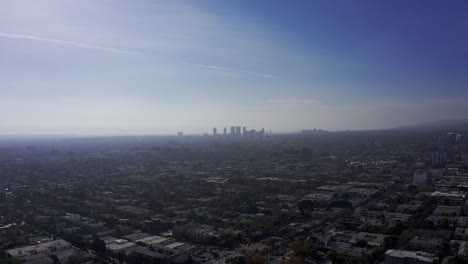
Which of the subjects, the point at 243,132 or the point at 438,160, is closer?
the point at 438,160

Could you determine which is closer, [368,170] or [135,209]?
[135,209]

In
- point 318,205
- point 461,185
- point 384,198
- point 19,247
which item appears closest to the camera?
point 19,247

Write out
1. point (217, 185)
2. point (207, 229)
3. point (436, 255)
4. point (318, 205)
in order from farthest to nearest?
point (217, 185) → point (318, 205) → point (207, 229) → point (436, 255)

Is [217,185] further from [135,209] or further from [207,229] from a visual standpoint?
[207,229]

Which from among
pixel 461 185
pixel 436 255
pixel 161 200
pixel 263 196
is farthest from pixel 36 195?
pixel 461 185

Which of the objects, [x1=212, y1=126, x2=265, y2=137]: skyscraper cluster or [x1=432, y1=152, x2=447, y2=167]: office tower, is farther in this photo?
[x1=212, y1=126, x2=265, y2=137]: skyscraper cluster

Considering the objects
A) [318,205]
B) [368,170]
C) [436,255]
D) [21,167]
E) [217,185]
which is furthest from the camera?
[21,167]

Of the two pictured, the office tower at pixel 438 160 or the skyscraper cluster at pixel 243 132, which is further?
the skyscraper cluster at pixel 243 132

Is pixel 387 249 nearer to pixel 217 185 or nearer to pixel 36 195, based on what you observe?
pixel 217 185

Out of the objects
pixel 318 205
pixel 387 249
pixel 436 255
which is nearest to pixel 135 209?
pixel 318 205
